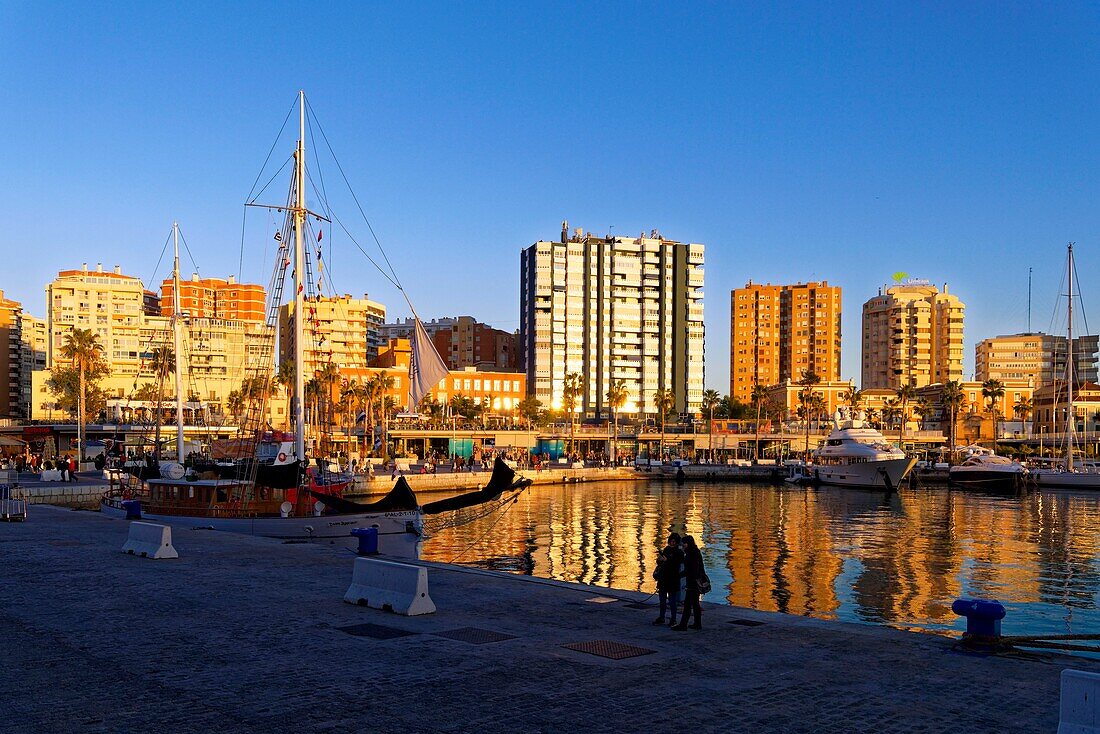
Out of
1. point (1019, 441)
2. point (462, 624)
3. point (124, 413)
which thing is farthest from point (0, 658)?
point (1019, 441)

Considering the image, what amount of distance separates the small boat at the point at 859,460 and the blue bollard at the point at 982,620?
8076 centimetres

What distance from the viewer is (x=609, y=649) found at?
43.9 feet

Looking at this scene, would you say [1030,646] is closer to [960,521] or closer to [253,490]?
[253,490]

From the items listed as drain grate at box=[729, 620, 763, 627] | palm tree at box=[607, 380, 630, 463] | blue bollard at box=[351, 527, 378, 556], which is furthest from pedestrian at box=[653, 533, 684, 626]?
palm tree at box=[607, 380, 630, 463]

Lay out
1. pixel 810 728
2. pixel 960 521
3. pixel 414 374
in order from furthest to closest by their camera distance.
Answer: pixel 960 521
pixel 414 374
pixel 810 728

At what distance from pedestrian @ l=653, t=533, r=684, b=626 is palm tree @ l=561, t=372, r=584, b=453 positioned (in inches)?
4913

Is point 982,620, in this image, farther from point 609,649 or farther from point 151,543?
point 151,543

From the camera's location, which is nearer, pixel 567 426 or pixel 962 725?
pixel 962 725

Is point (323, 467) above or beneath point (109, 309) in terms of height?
beneath

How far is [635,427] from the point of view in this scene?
15825 centimetres

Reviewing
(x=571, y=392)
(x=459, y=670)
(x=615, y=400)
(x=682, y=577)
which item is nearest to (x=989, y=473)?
(x=615, y=400)

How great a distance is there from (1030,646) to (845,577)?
60.7 ft

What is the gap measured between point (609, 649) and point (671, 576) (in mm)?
2435

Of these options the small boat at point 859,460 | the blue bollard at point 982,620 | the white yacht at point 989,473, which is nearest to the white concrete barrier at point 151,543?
the blue bollard at point 982,620
